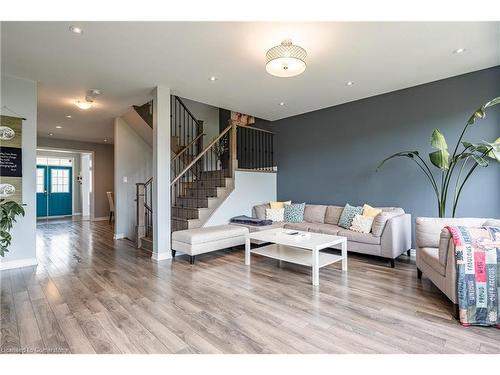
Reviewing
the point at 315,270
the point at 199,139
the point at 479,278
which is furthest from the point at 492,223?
the point at 199,139

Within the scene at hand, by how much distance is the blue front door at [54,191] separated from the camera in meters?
9.09

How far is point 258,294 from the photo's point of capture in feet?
9.20

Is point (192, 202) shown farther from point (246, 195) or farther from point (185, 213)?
point (246, 195)

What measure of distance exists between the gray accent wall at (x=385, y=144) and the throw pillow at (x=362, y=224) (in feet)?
2.51

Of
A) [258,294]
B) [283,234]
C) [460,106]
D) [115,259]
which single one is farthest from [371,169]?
[115,259]

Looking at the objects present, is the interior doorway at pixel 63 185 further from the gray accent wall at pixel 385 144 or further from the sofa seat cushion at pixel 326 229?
the sofa seat cushion at pixel 326 229

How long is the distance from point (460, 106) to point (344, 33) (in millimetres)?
2548

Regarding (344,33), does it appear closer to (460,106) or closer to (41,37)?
(460,106)

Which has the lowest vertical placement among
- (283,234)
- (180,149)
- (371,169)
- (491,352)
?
(491,352)

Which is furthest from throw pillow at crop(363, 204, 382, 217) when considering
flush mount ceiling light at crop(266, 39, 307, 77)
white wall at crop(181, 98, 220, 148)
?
white wall at crop(181, 98, 220, 148)

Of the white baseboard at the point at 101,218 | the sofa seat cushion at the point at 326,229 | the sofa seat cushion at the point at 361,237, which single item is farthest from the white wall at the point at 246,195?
the white baseboard at the point at 101,218

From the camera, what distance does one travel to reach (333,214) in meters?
4.98

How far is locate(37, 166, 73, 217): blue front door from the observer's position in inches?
358

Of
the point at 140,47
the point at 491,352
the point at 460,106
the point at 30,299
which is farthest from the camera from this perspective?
the point at 460,106
